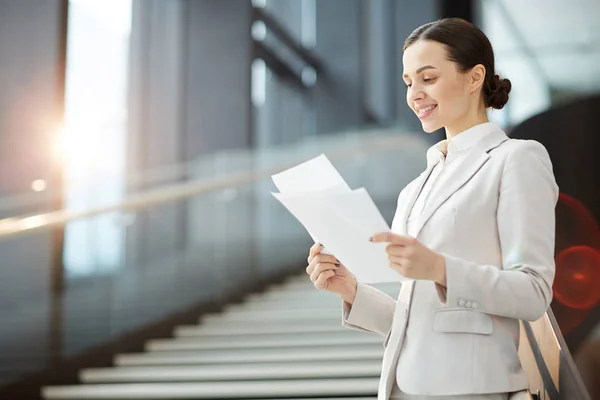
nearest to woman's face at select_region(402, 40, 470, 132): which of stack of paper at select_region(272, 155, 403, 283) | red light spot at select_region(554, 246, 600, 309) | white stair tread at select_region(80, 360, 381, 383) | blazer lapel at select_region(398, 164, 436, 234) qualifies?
blazer lapel at select_region(398, 164, 436, 234)

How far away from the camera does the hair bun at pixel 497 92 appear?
174 centimetres

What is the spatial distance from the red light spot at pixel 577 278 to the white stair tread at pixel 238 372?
3.51 feet

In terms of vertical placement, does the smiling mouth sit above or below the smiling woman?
below

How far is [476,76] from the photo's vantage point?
170 cm

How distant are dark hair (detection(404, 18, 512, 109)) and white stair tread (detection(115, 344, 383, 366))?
315cm

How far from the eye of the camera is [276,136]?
10.8 metres

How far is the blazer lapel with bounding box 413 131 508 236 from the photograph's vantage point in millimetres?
1640

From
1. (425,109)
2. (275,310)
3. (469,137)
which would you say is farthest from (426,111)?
(275,310)

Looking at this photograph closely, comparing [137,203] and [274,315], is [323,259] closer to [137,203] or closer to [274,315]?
[137,203]

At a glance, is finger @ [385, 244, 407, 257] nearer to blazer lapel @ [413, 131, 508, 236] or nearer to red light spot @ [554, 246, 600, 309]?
blazer lapel @ [413, 131, 508, 236]

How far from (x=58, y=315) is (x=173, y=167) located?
3.36 metres

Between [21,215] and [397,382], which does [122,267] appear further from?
[397,382]

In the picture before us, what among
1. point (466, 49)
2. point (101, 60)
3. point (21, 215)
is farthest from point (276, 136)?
point (466, 49)

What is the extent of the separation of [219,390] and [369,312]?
268 cm
